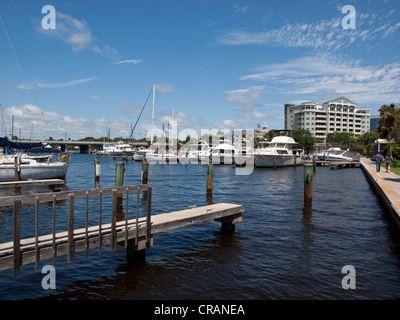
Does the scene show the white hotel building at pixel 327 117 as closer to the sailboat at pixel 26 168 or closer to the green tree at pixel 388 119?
the green tree at pixel 388 119

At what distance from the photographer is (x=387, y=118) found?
51000 mm

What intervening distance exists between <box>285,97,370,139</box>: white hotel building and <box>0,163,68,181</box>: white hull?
14509 centimetres

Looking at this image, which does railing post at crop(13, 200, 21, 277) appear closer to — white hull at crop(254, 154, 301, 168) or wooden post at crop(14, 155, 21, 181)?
wooden post at crop(14, 155, 21, 181)

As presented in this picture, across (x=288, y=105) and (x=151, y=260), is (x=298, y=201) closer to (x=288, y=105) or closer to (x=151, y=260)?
(x=151, y=260)

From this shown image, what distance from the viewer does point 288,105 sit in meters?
181

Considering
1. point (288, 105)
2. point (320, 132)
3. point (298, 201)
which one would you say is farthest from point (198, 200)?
point (288, 105)

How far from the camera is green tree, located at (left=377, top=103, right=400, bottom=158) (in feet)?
165

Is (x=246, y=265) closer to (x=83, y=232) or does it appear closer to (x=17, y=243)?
(x=83, y=232)

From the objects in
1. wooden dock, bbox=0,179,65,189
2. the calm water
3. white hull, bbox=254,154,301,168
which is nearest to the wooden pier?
the calm water

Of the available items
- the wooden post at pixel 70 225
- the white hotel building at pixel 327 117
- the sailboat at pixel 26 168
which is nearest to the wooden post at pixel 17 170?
the sailboat at pixel 26 168

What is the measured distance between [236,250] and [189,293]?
3381 millimetres

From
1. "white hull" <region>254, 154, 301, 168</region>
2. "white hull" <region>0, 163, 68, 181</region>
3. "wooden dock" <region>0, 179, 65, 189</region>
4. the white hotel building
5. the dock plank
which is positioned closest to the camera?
the dock plank

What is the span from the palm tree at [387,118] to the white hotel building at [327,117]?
10787cm

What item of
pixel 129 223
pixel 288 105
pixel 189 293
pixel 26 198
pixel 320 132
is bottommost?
pixel 189 293
